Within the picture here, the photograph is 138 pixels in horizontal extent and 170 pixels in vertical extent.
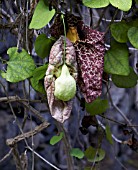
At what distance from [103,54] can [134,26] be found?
12 centimetres

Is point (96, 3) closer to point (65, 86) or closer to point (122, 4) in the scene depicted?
point (122, 4)

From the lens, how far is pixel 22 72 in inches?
33.3

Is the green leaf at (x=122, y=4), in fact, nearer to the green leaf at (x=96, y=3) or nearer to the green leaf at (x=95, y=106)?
the green leaf at (x=96, y=3)

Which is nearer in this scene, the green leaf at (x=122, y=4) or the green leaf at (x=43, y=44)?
the green leaf at (x=122, y=4)

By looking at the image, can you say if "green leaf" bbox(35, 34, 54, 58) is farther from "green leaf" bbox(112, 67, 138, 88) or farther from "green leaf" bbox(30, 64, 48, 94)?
"green leaf" bbox(112, 67, 138, 88)

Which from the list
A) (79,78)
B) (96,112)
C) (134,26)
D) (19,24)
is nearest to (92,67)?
(79,78)

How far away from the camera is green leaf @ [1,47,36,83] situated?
0.84m

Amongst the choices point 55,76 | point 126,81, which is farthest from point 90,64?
point 126,81

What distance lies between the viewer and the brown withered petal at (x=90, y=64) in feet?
2.51

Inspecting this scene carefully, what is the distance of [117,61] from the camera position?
831 mm

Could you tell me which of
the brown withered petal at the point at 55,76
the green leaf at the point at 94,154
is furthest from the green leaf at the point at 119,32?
the green leaf at the point at 94,154

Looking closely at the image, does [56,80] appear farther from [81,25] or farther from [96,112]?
[96,112]

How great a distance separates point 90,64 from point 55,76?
0.08 m

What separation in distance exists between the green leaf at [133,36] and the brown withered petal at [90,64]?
61 millimetres
